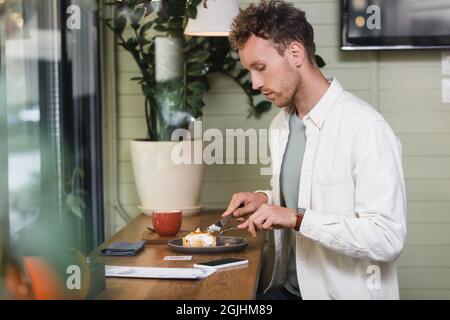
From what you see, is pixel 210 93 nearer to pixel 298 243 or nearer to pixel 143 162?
pixel 143 162

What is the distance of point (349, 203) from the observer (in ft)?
6.13

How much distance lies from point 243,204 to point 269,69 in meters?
0.38

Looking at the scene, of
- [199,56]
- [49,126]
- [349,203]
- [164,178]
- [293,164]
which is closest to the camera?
[349,203]

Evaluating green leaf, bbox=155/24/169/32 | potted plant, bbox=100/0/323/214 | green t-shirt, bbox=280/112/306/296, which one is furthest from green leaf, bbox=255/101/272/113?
green t-shirt, bbox=280/112/306/296

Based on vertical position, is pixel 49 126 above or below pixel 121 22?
below

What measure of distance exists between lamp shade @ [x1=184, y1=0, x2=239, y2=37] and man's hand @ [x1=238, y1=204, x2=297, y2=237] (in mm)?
1021

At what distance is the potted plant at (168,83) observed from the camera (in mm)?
2734

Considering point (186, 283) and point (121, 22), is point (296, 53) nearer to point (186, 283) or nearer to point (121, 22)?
point (186, 283)

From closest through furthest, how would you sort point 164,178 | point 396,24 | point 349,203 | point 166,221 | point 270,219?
1. point 270,219
2. point 349,203
3. point 166,221
4. point 164,178
5. point 396,24

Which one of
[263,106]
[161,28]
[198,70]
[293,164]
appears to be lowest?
[293,164]

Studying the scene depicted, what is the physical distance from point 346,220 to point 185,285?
407 millimetres

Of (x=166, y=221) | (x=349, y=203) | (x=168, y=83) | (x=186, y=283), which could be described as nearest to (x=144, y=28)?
(x=168, y=83)

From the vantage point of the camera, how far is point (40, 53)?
2.36 meters

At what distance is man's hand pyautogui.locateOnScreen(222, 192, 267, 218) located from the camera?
2018 millimetres
